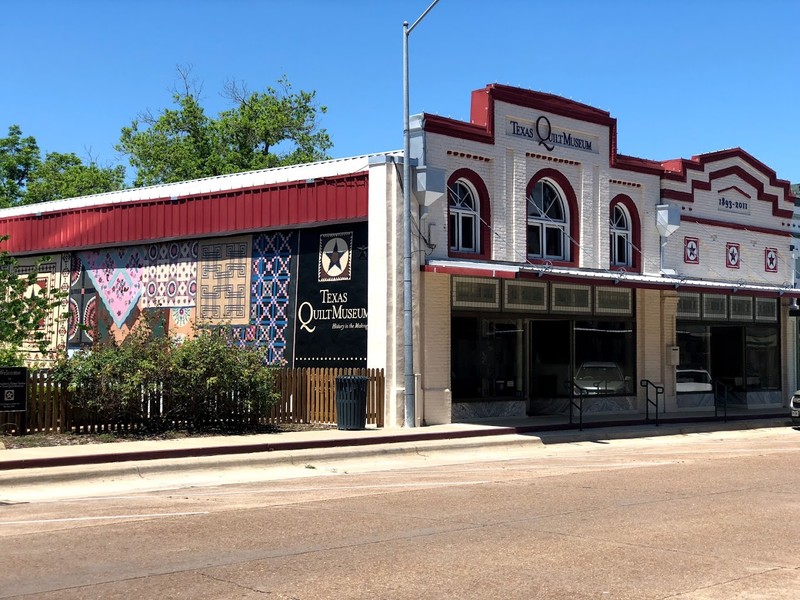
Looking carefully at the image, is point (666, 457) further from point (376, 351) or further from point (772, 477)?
point (376, 351)

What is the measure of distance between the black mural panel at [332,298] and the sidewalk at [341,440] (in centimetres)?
271

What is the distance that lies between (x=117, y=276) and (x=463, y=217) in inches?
435

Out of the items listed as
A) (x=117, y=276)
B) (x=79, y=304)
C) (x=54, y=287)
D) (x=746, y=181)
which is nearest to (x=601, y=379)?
(x=746, y=181)

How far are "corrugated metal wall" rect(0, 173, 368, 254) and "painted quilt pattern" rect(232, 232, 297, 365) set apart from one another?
540 mm

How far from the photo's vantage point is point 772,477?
1606cm

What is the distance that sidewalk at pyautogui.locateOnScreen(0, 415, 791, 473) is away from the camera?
1638 cm

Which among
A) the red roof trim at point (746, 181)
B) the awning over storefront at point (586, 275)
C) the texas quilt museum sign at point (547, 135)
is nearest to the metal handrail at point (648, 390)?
the awning over storefront at point (586, 275)

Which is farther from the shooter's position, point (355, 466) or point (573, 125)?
point (573, 125)

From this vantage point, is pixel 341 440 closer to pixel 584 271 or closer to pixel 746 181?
pixel 584 271

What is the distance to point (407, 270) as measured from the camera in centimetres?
2328

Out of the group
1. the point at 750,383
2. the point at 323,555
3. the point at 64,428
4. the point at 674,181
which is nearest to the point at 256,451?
the point at 64,428

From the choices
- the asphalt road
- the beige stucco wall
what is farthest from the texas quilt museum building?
the asphalt road

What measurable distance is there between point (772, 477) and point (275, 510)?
822 cm

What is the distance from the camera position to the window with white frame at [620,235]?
29703mm
